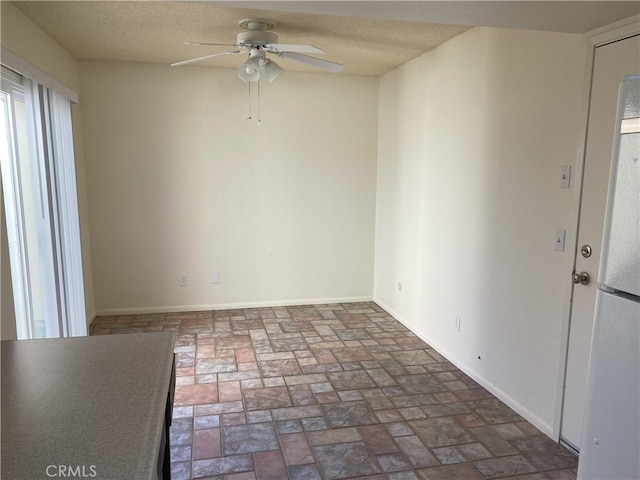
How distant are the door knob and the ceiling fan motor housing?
2423mm

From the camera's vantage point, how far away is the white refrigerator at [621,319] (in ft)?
3.87

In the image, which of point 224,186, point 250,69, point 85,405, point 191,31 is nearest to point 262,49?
point 250,69

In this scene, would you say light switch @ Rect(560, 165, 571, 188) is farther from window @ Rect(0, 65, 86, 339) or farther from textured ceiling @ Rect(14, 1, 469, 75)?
window @ Rect(0, 65, 86, 339)

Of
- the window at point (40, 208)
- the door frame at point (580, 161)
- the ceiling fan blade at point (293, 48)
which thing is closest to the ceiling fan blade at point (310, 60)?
the ceiling fan blade at point (293, 48)

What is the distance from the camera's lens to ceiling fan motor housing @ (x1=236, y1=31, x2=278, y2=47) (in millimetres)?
3098

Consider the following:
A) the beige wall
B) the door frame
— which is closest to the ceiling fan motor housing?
the beige wall

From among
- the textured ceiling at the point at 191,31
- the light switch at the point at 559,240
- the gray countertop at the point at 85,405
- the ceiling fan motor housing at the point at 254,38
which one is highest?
the textured ceiling at the point at 191,31

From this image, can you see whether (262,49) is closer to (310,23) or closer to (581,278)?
(310,23)

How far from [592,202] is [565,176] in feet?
0.73

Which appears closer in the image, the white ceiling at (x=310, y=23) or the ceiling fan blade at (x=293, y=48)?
the white ceiling at (x=310, y=23)

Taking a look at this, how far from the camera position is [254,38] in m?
3.12

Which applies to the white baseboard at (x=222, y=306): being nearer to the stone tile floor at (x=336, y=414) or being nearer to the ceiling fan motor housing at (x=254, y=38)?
the stone tile floor at (x=336, y=414)

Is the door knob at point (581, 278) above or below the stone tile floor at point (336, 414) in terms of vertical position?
above

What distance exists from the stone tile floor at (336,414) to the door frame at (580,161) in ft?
1.01
